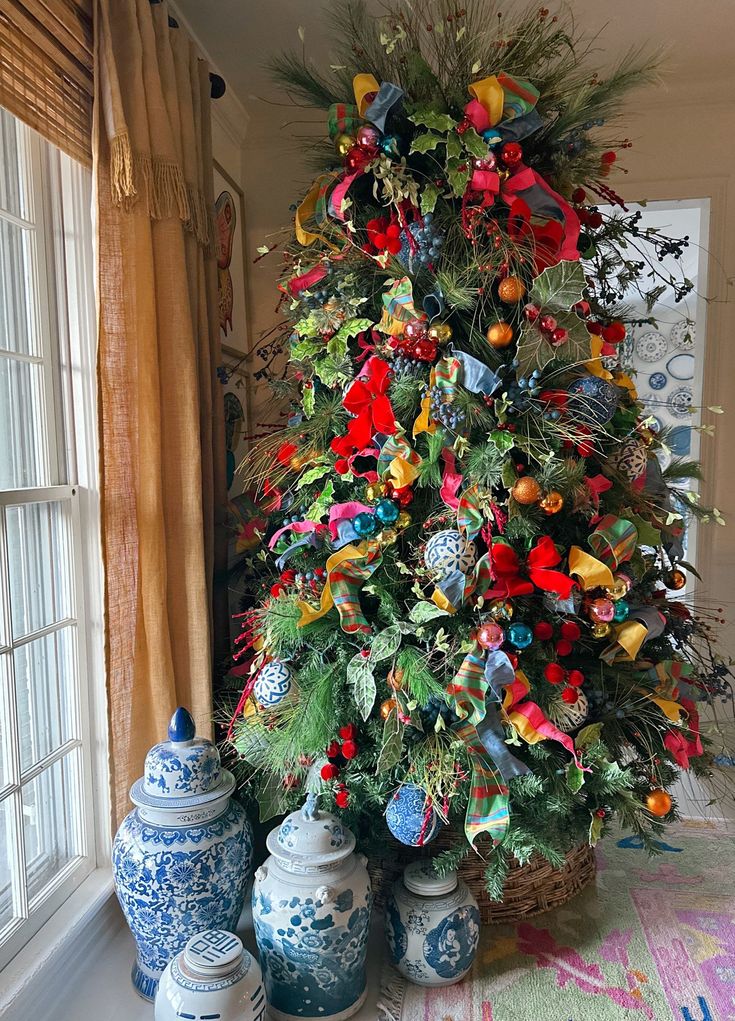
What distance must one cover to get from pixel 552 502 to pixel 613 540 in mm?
149

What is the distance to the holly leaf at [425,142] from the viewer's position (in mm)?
1376

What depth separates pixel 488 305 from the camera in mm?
1418

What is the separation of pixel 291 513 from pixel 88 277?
2.20 feet

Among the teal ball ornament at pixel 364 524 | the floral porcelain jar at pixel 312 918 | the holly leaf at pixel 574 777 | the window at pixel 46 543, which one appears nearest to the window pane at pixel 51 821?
the window at pixel 46 543

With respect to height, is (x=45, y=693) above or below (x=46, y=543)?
below

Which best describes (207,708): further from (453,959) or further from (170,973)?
(453,959)

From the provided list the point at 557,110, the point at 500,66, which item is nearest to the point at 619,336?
the point at 557,110

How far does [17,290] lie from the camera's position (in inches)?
54.8

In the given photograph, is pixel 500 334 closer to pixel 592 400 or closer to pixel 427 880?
pixel 592 400

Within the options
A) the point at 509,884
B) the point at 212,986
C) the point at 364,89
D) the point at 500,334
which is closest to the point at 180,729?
the point at 212,986

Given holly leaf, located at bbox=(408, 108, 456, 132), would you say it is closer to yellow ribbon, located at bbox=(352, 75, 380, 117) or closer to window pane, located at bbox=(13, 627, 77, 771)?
yellow ribbon, located at bbox=(352, 75, 380, 117)

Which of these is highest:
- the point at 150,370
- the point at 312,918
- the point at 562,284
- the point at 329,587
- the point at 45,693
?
the point at 562,284

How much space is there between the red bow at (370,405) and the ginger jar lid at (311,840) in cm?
72

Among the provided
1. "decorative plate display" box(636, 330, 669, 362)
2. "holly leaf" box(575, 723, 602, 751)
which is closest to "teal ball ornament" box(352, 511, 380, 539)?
"holly leaf" box(575, 723, 602, 751)
